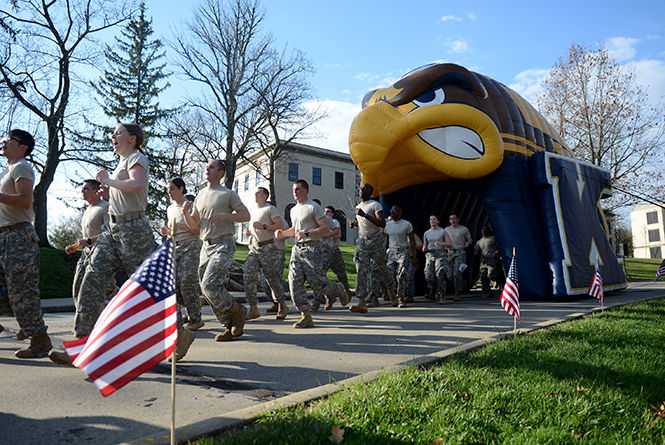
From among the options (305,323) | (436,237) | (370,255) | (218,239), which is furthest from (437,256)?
(218,239)

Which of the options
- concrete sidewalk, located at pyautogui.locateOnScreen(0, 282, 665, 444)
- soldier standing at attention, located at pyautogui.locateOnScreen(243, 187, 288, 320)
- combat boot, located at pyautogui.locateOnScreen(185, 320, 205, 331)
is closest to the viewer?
concrete sidewalk, located at pyautogui.locateOnScreen(0, 282, 665, 444)

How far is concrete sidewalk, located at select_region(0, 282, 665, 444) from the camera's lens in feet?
9.32

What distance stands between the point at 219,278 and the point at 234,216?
782mm

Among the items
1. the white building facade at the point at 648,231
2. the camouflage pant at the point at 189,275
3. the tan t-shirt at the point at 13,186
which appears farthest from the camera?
the white building facade at the point at 648,231

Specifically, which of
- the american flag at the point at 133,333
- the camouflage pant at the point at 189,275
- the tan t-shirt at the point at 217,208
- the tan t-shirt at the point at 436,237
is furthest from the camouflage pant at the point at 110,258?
the tan t-shirt at the point at 436,237

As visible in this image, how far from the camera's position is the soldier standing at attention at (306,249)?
7.28 m

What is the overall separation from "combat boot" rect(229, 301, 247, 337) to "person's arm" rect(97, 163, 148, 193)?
1.88 m

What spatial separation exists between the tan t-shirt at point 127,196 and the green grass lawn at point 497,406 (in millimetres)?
2726

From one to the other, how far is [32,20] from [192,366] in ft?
75.5

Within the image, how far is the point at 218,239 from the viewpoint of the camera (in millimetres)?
6145

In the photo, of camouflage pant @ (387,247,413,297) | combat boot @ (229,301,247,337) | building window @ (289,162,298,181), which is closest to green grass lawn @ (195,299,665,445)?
combat boot @ (229,301,247,337)

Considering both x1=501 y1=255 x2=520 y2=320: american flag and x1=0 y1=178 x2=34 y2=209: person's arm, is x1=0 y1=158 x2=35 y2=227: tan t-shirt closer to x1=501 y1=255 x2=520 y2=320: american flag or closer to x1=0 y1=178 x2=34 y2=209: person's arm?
x1=0 y1=178 x2=34 y2=209: person's arm

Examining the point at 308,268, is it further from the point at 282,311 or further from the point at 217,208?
the point at 217,208

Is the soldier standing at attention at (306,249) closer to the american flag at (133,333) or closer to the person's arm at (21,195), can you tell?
the person's arm at (21,195)
